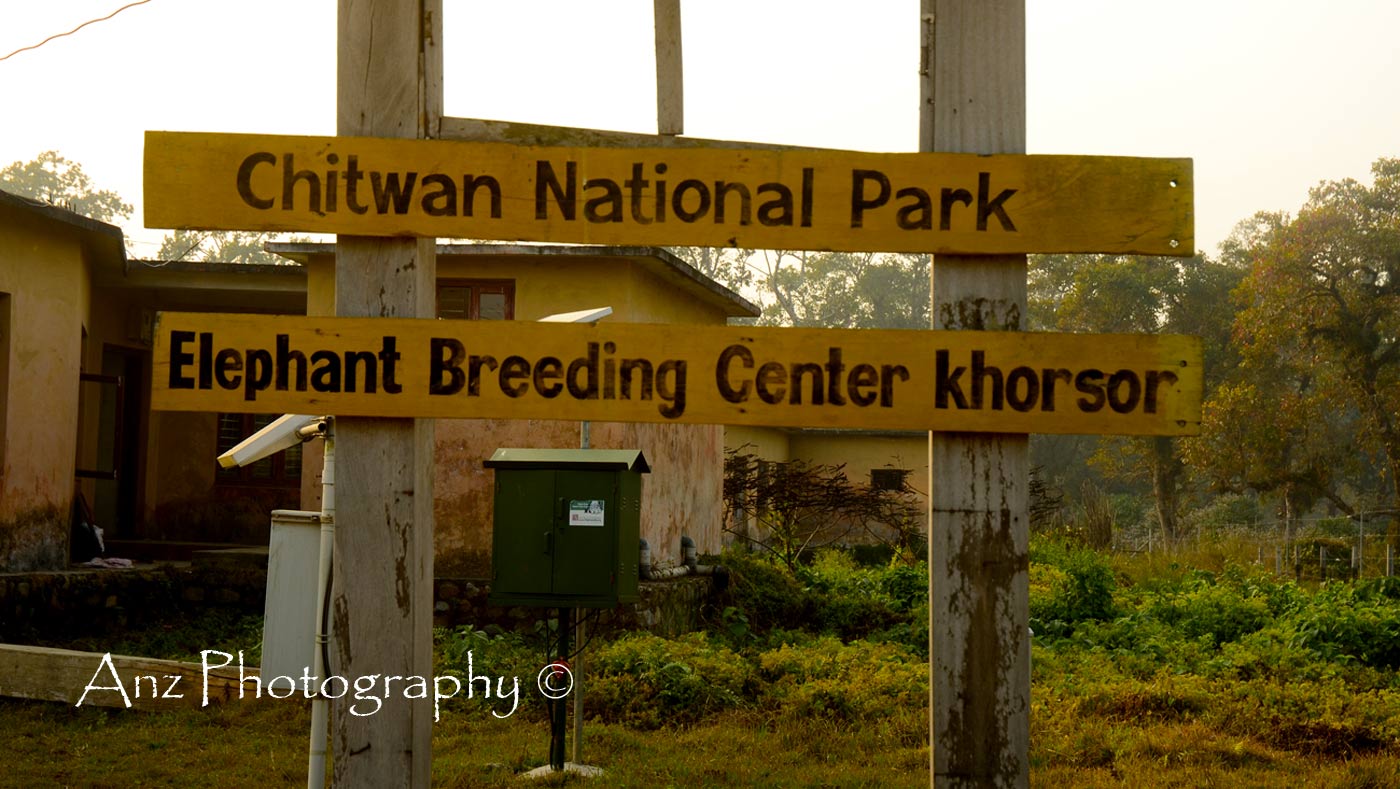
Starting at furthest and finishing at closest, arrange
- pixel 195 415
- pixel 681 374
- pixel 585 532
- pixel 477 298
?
pixel 195 415
pixel 477 298
pixel 585 532
pixel 681 374

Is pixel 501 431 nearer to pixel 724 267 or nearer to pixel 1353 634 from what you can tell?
pixel 1353 634

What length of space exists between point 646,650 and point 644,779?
117 inches

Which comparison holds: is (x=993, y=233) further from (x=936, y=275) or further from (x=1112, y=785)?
(x=1112, y=785)

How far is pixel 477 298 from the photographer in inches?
574

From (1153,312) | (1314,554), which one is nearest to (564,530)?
(1314,554)

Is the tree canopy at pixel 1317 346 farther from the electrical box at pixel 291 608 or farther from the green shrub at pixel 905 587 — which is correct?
the electrical box at pixel 291 608

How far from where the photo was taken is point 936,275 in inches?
147

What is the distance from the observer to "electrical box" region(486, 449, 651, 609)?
7973mm

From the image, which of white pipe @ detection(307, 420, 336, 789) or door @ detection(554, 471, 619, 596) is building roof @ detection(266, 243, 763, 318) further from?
white pipe @ detection(307, 420, 336, 789)

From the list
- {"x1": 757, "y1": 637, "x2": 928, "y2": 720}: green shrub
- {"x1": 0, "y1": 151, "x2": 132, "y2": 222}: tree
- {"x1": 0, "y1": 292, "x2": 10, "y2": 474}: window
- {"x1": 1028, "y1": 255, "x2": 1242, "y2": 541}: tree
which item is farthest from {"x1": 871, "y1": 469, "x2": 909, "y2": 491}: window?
{"x1": 0, "y1": 151, "x2": 132, "y2": 222}: tree

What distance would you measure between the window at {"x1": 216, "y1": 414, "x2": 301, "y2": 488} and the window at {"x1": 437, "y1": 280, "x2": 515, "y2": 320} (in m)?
4.19

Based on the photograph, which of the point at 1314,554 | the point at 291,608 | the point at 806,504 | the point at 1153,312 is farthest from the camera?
the point at 1153,312

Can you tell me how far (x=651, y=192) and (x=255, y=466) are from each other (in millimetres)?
15313

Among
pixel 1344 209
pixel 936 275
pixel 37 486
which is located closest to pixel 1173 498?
pixel 1344 209
